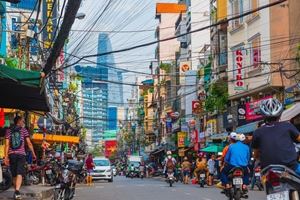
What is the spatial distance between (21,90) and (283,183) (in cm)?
1075

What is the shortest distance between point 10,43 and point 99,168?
996 centimetres

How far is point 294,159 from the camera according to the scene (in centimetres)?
674

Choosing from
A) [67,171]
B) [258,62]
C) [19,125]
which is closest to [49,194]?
[67,171]

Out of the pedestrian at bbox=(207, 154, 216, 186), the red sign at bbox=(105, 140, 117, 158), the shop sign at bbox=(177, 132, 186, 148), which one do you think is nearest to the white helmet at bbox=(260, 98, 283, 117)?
the pedestrian at bbox=(207, 154, 216, 186)

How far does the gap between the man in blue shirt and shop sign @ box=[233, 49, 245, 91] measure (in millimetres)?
23597

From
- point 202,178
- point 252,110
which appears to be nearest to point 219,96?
point 252,110

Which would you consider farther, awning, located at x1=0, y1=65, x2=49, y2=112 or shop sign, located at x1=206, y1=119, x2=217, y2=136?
shop sign, located at x1=206, y1=119, x2=217, y2=136

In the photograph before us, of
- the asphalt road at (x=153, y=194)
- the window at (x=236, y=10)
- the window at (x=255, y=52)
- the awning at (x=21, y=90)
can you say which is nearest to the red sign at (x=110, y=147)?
the window at (x=236, y=10)

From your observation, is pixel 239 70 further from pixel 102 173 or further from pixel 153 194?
pixel 153 194

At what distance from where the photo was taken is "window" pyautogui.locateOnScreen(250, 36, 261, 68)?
33781 millimetres

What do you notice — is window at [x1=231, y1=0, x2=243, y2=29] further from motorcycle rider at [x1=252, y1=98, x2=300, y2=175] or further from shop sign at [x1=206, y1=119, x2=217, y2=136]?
motorcycle rider at [x1=252, y1=98, x2=300, y2=175]

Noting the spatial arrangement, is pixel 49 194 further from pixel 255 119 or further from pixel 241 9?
pixel 241 9

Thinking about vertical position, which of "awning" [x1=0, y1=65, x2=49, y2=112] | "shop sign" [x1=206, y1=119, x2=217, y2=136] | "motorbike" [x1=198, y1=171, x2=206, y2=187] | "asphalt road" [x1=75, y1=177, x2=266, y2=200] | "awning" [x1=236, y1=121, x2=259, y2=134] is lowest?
"asphalt road" [x1=75, y1=177, x2=266, y2=200]

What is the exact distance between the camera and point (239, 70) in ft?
117
